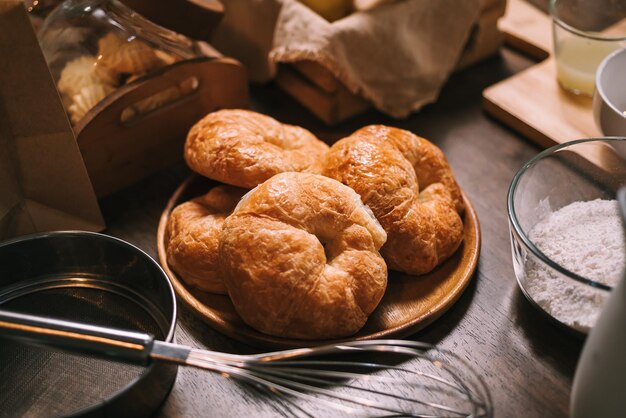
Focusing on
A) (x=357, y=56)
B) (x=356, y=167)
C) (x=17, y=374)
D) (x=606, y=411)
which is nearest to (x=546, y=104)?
(x=357, y=56)

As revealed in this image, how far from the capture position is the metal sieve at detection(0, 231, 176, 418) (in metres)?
0.55

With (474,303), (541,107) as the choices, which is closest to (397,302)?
(474,303)

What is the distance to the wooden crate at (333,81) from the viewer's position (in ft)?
2.74

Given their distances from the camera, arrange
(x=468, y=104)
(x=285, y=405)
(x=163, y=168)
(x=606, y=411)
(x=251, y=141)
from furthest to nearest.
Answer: (x=468, y=104)
(x=163, y=168)
(x=251, y=141)
(x=285, y=405)
(x=606, y=411)

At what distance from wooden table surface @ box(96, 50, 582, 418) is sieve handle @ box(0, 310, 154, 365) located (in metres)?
0.10

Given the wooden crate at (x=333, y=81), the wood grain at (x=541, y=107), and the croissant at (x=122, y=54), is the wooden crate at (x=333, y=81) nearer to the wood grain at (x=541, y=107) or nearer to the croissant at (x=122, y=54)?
the wood grain at (x=541, y=107)

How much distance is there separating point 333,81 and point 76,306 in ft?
1.38

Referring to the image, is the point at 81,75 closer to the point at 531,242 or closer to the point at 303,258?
the point at 303,258

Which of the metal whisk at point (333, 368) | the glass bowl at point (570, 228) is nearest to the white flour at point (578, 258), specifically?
the glass bowl at point (570, 228)

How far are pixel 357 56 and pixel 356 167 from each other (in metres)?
0.24

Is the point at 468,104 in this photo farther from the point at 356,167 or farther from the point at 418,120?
the point at 356,167

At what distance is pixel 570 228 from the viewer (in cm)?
62

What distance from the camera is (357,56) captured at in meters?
0.81

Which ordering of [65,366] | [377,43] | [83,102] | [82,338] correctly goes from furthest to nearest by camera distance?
[377,43], [83,102], [65,366], [82,338]
